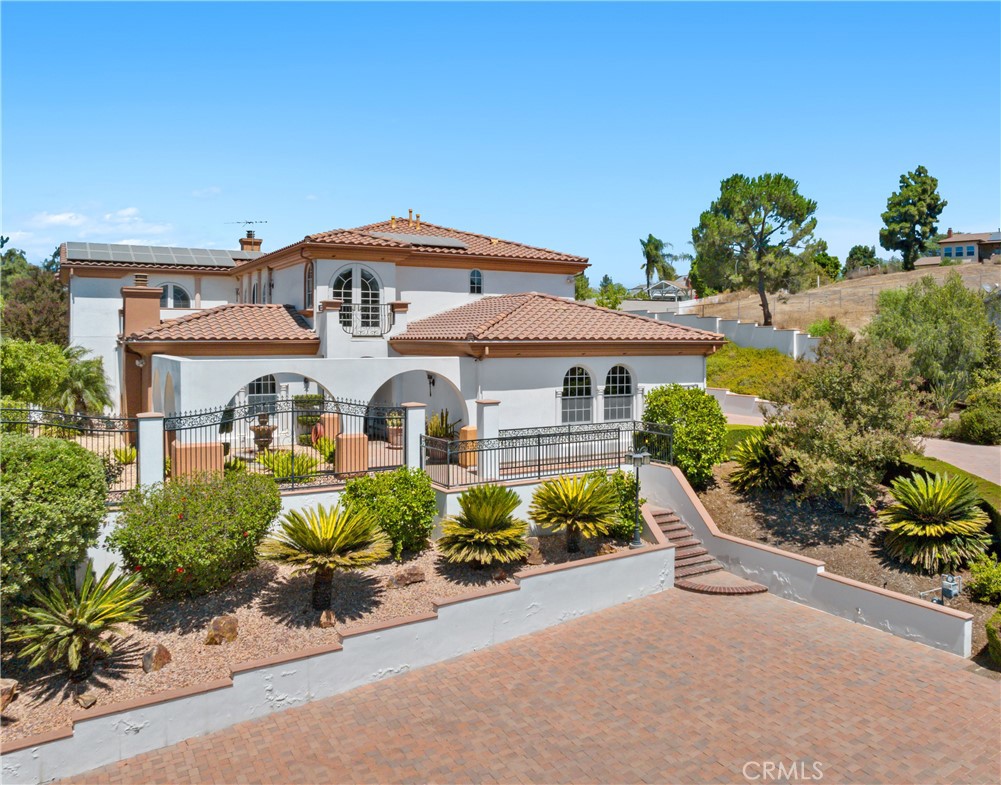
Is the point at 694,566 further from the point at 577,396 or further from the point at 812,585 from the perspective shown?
the point at 577,396

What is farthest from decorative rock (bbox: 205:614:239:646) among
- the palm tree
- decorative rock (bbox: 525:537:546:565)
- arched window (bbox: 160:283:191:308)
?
arched window (bbox: 160:283:191:308)

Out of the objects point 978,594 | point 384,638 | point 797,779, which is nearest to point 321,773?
point 384,638

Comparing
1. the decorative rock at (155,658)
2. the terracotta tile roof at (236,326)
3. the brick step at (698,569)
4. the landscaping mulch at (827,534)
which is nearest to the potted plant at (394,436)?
the terracotta tile roof at (236,326)

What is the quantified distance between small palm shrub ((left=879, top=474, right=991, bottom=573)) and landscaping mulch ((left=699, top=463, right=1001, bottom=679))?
1.08 ft

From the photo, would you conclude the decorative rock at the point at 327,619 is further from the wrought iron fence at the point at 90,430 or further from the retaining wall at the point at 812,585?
the retaining wall at the point at 812,585

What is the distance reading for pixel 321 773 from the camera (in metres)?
9.32

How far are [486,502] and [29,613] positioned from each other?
7.96 m

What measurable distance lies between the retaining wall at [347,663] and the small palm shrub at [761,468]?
4684mm

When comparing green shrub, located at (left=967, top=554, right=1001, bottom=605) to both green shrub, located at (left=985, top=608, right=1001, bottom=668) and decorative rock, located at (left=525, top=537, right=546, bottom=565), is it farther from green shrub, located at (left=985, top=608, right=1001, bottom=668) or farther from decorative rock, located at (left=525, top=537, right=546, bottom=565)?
decorative rock, located at (left=525, top=537, right=546, bottom=565)

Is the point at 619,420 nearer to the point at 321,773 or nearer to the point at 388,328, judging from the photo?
the point at 388,328

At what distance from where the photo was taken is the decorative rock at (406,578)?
13.8m

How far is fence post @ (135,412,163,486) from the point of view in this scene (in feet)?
44.9

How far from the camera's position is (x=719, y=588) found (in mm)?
15867

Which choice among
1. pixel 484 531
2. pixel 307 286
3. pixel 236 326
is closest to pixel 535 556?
pixel 484 531
